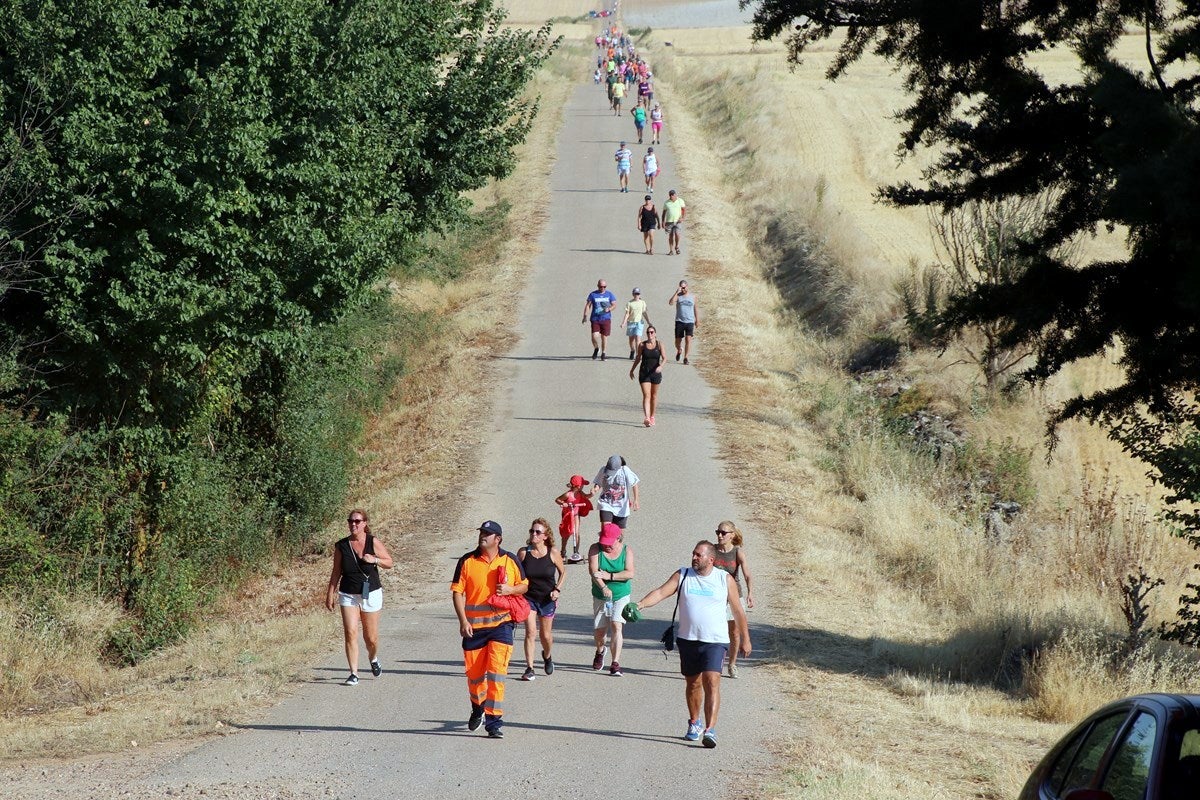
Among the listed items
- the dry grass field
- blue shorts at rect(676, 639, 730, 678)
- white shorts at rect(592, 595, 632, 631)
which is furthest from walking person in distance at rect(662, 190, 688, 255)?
blue shorts at rect(676, 639, 730, 678)

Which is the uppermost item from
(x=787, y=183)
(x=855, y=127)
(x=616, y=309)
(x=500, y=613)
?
(x=855, y=127)

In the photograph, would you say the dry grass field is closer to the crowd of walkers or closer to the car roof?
the crowd of walkers

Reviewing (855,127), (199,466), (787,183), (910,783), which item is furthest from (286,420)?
(855,127)

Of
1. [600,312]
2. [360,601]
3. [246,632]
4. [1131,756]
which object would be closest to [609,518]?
[360,601]

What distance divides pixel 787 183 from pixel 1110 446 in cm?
2056

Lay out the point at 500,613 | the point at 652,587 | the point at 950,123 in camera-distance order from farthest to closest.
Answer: the point at 652,587
the point at 950,123
the point at 500,613

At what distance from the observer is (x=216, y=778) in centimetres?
957

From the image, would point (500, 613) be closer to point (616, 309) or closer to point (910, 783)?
point (910, 783)

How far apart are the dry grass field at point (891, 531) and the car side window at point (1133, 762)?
404cm

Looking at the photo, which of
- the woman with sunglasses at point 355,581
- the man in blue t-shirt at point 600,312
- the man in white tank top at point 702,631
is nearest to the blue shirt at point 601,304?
the man in blue t-shirt at point 600,312

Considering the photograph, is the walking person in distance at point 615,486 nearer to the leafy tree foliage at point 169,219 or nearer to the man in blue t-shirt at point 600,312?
the leafy tree foliage at point 169,219

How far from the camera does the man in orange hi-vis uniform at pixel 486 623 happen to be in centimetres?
1051

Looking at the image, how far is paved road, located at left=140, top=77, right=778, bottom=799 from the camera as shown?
9.66 metres

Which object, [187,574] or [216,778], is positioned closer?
[216,778]
